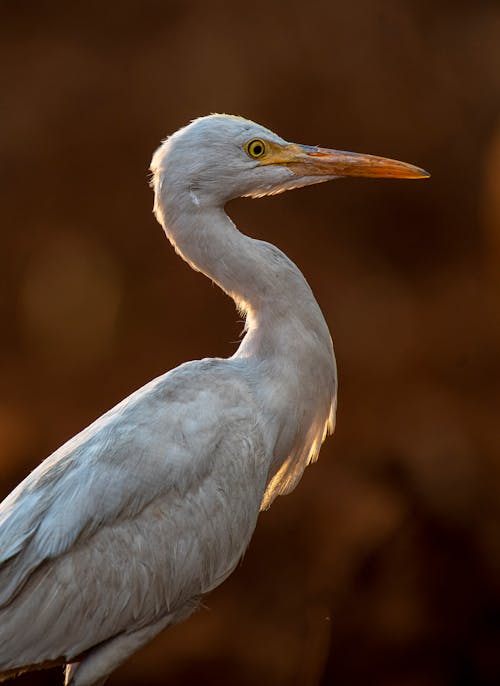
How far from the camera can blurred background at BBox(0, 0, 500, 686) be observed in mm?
4566

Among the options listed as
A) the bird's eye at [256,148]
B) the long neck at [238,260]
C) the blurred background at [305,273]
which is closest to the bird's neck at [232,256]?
the long neck at [238,260]

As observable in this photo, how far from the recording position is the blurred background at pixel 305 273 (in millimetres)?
4566

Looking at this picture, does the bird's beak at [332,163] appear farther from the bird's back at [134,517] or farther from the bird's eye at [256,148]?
the bird's back at [134,517]

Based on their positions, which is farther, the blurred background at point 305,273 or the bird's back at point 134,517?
the blurred background at point 305,273

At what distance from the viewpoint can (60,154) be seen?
14.9 feet

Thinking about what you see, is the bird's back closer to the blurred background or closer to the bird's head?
the bird's head

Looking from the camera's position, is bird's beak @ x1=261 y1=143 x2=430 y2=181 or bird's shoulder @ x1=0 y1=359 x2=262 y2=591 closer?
bird's shoulder @ x1=0 y1=359 x2=262 y2=591

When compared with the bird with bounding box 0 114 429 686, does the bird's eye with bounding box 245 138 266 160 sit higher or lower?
higher

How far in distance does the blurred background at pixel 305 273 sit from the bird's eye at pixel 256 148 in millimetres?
2102

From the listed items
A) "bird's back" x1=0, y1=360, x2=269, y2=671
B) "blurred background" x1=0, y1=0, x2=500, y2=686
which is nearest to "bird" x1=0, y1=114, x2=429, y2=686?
"bird's back" x1=0, y1=360, x2=269, y2=671

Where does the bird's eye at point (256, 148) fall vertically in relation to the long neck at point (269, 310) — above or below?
above

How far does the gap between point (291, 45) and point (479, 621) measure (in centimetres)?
286

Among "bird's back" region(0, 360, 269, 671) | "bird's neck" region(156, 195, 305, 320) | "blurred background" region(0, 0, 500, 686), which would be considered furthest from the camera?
"blurred background" region(0, 0, 500, 686)

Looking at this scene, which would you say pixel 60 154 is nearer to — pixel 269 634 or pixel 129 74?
pixel 129 74
